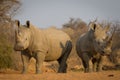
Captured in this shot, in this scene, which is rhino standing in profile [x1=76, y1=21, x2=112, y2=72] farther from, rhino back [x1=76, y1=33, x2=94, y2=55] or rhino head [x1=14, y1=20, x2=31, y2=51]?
rhino head [x1=14, y1=20, x2=31, y2=51]

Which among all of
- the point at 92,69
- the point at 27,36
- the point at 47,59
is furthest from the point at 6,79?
the point at 92,69

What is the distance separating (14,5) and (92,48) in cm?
836

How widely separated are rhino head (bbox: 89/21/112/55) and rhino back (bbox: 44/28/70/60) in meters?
1.50

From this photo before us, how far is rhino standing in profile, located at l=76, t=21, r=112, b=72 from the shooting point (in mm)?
12305

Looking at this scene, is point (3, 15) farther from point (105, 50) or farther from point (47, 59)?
point (105, 50)

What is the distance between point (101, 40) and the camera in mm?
12531

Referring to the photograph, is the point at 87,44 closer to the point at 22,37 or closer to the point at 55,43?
the point at 55,43

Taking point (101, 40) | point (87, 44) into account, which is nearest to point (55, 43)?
point (87, 44)

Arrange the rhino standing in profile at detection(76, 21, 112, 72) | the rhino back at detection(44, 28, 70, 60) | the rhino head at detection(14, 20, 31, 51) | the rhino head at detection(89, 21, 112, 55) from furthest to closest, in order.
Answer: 1. the rhino back at detection(44, 28, 70, 60)
2. the rhino standing in profile at detection(76, 21, 112, 72)
3. the rhino head at detection(89, 21, 112, 55)
4. the rhino head at detection(14, 20, 31, 51)

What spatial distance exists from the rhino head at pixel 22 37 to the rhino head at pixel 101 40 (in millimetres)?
2568

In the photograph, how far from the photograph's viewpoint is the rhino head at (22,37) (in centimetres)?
1152

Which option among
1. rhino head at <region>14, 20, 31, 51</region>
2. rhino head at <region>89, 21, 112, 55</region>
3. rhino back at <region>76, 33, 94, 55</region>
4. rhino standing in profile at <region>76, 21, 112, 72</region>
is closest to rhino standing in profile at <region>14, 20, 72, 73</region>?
rhino head at <region>14, 20, 31, 51</region>

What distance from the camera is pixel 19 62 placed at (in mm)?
24531

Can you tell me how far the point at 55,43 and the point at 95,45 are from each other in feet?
5.61
